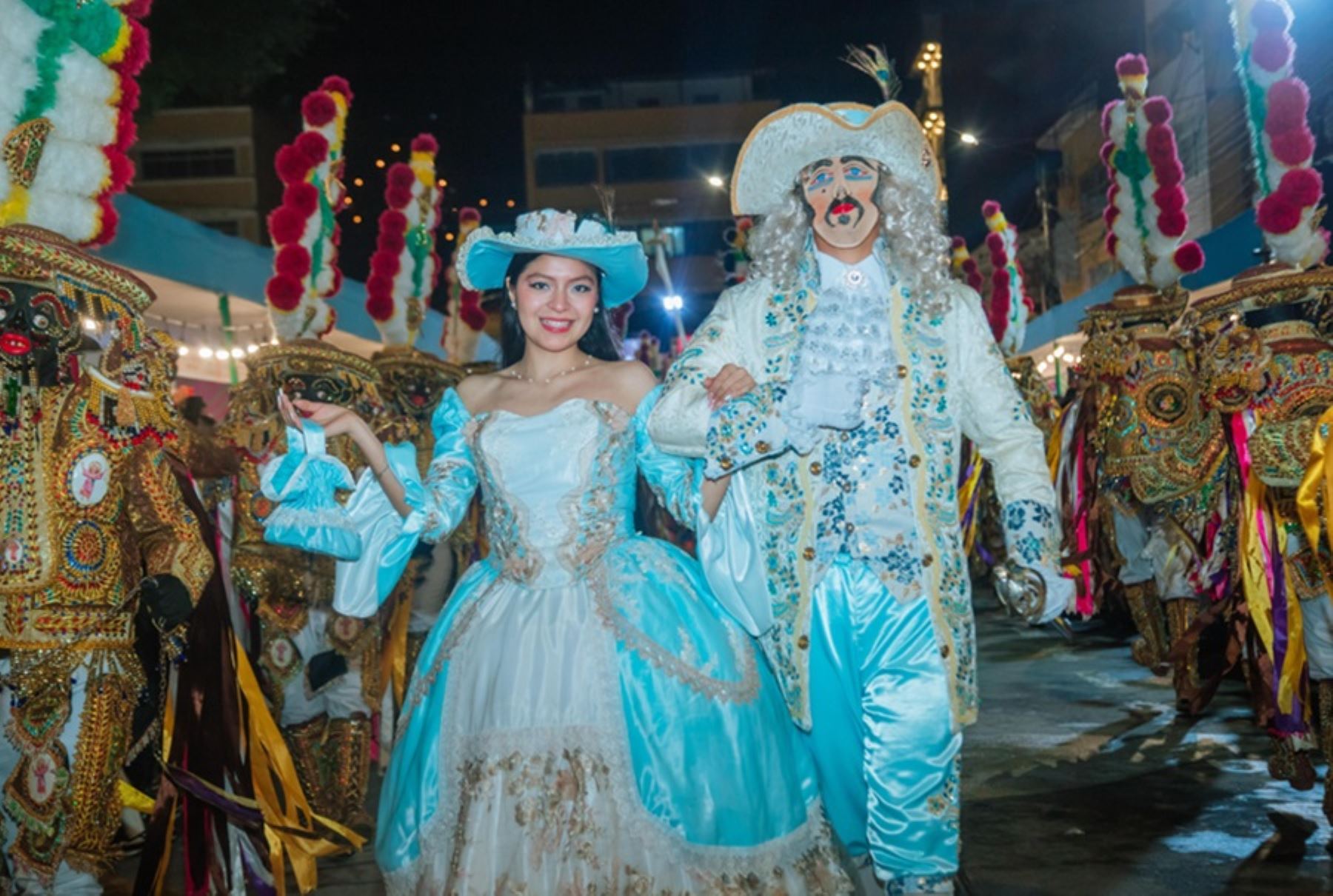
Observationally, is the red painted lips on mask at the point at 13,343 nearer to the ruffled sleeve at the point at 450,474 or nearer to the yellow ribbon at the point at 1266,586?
the ruffled sleeve at the point at 450,474

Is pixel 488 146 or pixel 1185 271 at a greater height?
pixel 488 146

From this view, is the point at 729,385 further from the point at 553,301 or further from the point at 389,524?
the point at 389,524

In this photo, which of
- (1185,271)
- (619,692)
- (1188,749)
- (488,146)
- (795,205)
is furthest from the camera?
(488,146)

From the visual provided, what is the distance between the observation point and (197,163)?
1533 inches

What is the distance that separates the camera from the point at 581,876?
3.25 m

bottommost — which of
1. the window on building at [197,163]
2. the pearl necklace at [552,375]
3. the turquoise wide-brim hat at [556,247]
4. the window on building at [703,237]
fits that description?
the pearl necklace at [552,375]

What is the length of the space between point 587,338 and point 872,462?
1063 mm

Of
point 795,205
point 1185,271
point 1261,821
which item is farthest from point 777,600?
point 1185,271

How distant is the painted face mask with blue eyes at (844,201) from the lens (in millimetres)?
3840

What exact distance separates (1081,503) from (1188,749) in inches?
84.0

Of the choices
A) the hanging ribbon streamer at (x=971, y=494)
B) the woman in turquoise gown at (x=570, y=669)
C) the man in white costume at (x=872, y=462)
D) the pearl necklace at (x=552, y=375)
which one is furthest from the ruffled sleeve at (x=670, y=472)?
the hanging ribbon streamer at (x=971, y=494)

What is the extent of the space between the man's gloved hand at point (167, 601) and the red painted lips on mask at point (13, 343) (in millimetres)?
783

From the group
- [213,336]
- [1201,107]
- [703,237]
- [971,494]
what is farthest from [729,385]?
[703,237]

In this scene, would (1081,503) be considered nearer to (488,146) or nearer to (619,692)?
(619,692)
